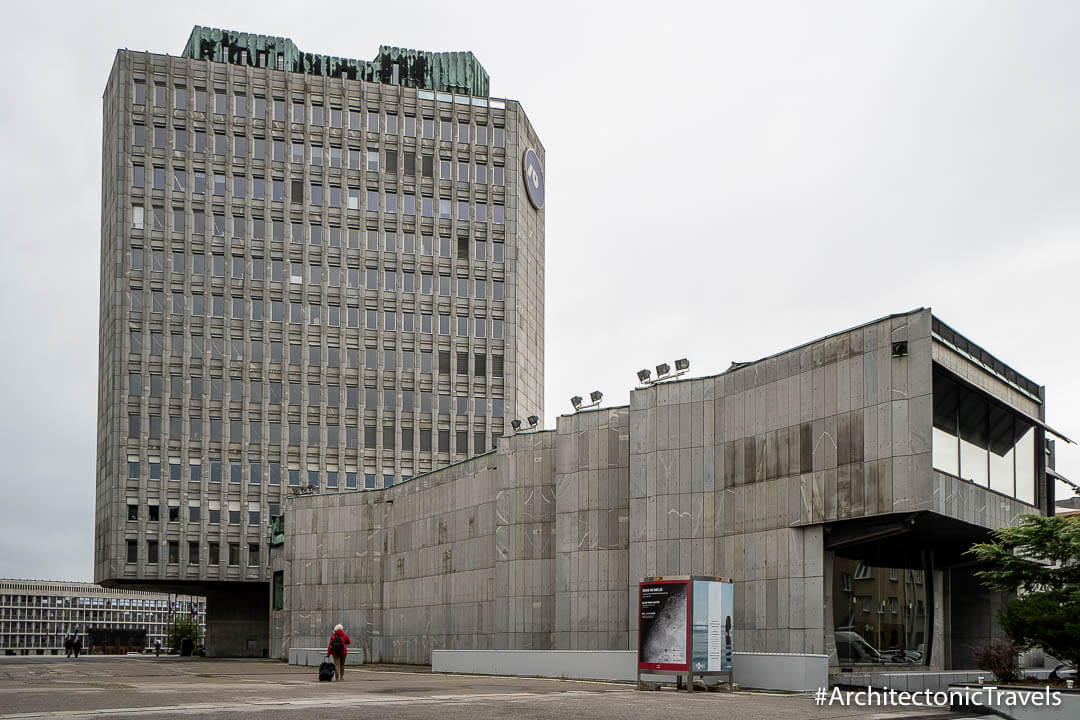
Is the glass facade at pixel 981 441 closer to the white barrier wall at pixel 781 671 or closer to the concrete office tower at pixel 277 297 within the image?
the white barrier wall at pixel 781 671

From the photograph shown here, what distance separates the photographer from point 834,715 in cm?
2344

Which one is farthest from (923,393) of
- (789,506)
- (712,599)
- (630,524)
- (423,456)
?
(423,456)

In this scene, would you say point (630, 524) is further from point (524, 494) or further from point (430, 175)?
point (430, 175)

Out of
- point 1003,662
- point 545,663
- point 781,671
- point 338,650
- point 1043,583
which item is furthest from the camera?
point 545,663

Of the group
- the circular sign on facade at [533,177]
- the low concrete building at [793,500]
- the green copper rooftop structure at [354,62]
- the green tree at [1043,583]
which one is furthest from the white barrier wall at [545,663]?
the green copper rooftop structure at [354,62]

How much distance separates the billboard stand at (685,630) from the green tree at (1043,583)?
23.8 ft

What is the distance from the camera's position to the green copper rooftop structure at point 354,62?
9825 cm

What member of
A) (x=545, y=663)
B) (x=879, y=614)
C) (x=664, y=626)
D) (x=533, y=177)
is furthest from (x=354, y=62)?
(x=664, y=626)

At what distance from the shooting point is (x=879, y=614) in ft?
125

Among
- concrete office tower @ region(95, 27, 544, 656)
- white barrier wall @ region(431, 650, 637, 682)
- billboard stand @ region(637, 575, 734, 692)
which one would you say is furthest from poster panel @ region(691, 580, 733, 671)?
concrete office tower @ region(95, 27, 544, 656)

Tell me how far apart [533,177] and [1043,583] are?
78.1 m

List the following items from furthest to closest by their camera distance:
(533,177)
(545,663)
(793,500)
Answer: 1. (533,177)
2. (545,663)
3. (793,500)

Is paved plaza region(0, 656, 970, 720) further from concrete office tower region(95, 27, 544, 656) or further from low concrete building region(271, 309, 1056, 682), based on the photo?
concrete office tower region(95, 27, 544, 656)

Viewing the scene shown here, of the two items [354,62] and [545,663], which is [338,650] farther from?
[354,62]
